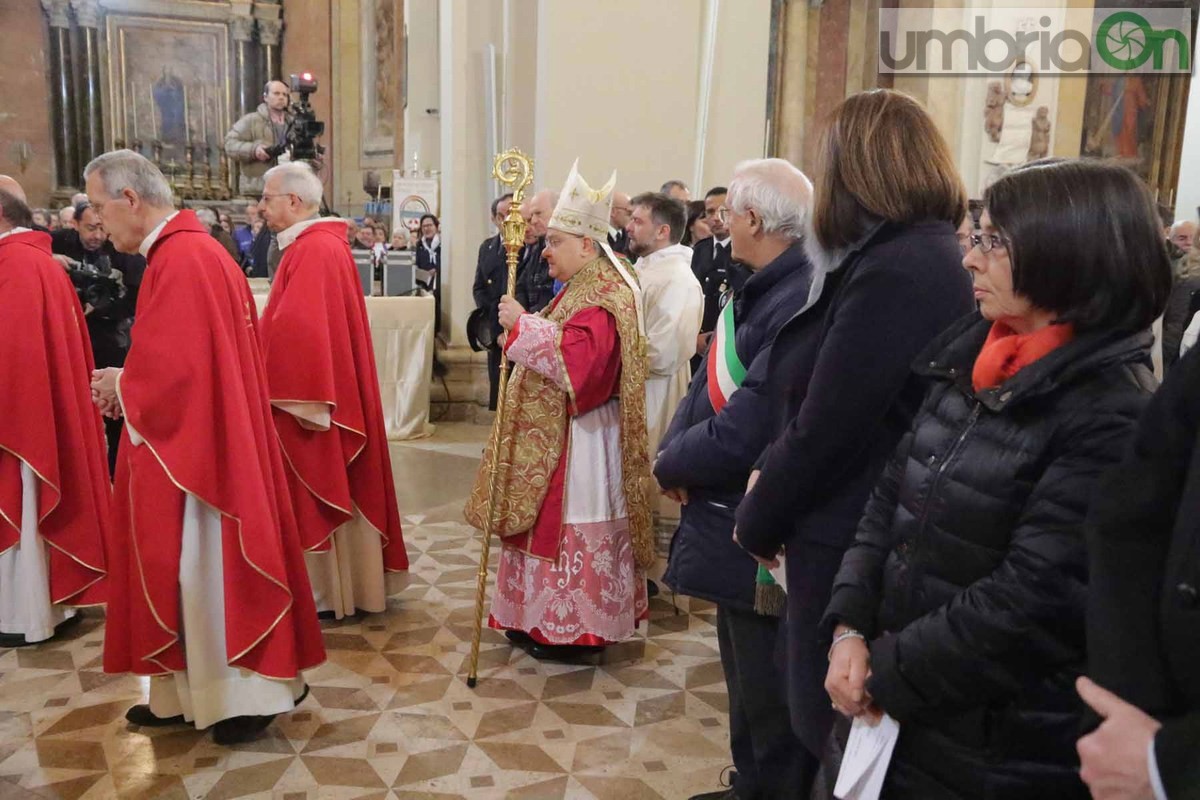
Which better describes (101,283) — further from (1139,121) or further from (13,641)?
(1139,121)

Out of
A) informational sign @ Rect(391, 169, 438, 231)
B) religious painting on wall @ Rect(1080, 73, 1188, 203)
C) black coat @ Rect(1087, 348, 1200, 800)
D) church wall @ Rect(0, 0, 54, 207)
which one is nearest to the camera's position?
black coat @ Rect(1087, 348, 1200, 800)

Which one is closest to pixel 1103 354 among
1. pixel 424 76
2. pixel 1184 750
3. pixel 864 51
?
pixel 1184 750

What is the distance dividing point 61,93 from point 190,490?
1357cm

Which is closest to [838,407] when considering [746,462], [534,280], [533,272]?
[746,462]

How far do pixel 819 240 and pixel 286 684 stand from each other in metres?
2.18

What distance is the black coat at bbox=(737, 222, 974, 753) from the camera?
5.81 feet

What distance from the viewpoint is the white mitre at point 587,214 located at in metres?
3.53

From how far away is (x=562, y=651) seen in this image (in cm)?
379

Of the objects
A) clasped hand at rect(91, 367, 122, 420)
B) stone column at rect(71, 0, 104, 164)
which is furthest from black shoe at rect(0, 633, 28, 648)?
stone column at rect(71, 0, 104, 164)

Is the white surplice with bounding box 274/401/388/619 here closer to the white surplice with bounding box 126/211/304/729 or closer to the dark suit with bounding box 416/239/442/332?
the white surplice with bounding box 126/211/304/729

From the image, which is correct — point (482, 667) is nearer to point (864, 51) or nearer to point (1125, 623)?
point (1125, 623)

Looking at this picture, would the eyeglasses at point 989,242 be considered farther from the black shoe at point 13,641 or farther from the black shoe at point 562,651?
the black shoe at point 13,641

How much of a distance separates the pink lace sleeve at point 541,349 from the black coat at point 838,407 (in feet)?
4.88

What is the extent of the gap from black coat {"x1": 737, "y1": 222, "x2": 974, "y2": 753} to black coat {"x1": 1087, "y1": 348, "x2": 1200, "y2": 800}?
67cm
